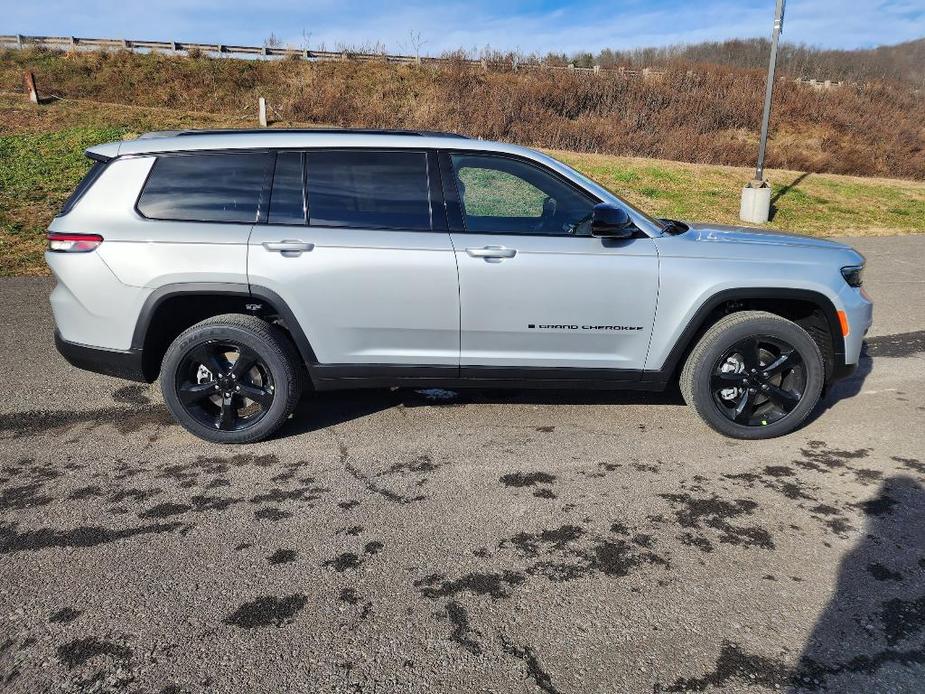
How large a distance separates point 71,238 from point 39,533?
1.67m

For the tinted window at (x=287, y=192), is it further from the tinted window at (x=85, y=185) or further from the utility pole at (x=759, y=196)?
the utility pole at (x=759, y=196)

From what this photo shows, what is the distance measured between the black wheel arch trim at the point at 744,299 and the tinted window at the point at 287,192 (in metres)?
2.31

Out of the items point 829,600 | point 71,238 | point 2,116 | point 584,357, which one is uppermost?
point 2,116

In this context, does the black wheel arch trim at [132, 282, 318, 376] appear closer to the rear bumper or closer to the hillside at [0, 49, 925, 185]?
the rear bumper

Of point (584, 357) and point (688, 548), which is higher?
point (584, 357)

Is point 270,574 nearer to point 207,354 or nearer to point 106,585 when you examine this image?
point 106,585

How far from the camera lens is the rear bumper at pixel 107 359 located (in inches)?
150

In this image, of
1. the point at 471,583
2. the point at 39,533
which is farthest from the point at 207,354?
the point at 471,583

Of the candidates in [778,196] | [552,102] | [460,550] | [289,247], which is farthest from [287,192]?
[552,102]

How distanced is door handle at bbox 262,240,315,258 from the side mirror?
161 centimetres

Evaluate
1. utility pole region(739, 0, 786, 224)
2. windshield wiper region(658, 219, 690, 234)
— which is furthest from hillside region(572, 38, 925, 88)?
windshield wiper region(658, 219, 690, 234)

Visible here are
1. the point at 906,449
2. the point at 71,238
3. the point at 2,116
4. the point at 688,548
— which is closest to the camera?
the point at 688,548

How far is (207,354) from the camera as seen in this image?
3.86 m

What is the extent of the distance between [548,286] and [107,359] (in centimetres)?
262
